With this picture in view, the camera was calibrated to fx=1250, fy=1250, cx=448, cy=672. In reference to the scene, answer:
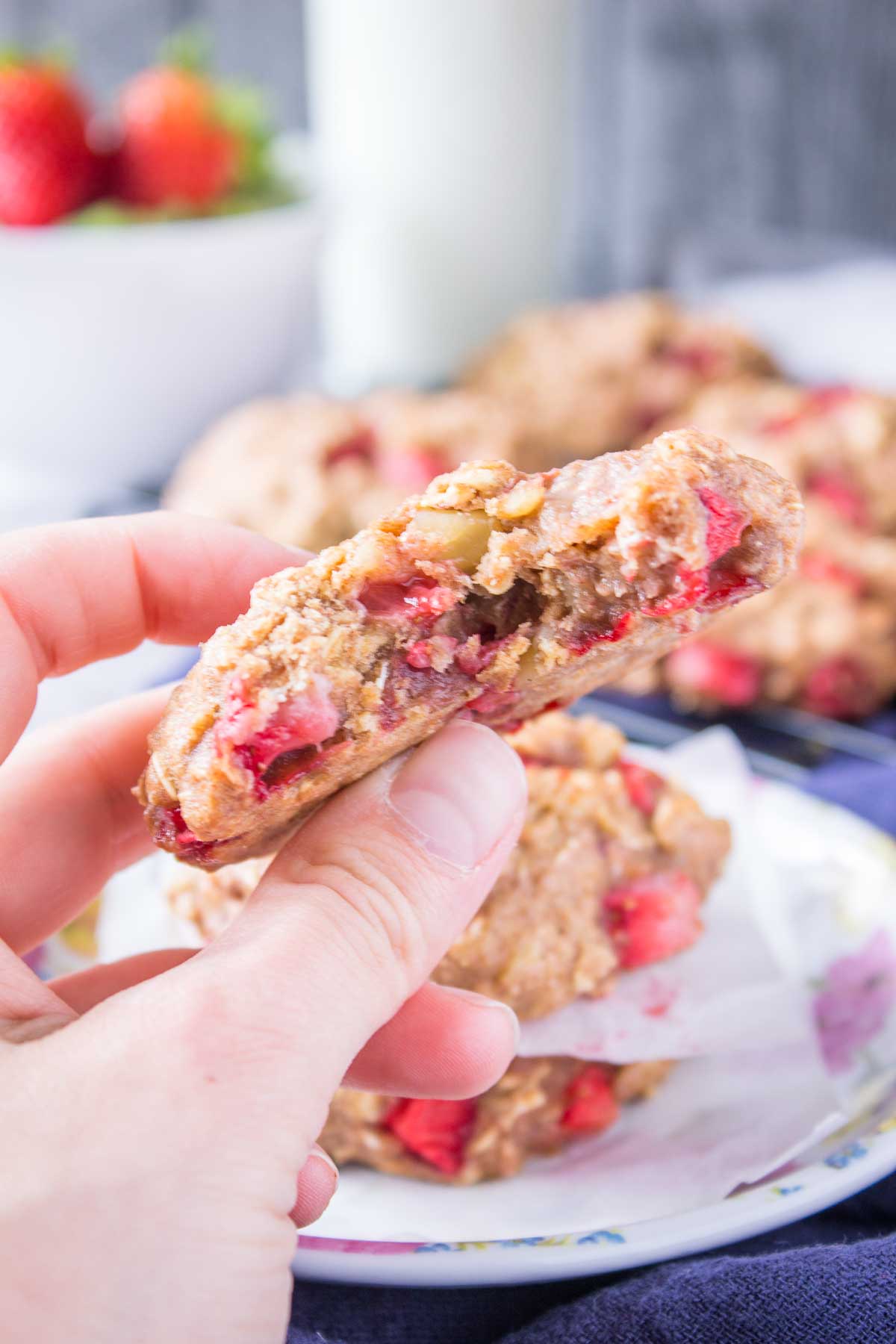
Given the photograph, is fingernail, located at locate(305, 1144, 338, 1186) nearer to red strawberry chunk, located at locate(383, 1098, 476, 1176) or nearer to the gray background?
red strawberry chunk, located at locate(383, 1098, 476, 1176)

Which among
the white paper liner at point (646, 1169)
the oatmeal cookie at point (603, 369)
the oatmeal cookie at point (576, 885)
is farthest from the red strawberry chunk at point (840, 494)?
the white paper liner at point (646, 1169)

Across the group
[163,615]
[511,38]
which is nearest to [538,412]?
[511,38]

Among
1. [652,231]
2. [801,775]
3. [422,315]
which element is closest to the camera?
[801,775]

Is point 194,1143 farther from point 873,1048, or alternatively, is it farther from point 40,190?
point 40,190

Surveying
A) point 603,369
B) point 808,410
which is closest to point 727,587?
point 808,410

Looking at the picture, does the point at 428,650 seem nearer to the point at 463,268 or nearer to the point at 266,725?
the point at 266,725
